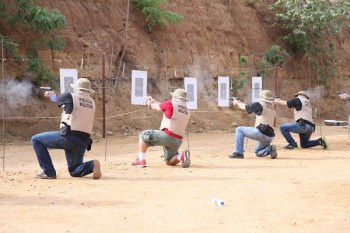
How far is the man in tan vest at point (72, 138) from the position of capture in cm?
964

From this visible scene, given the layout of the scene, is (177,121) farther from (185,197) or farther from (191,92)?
(191,92)

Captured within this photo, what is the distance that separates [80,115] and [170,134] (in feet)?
6.93

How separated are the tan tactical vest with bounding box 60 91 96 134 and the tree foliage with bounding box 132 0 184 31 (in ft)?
38.2

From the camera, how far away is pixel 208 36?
2444 centimetres

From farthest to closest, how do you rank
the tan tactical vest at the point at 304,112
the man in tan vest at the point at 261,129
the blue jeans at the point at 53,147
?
the tan tactical vest at the point at 304,112 < the man in tan vest at the point at 261,129 < the blue jeans at the point at 53,147

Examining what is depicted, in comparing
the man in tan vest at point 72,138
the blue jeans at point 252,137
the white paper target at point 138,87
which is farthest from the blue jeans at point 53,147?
the white paper target at point 138,87

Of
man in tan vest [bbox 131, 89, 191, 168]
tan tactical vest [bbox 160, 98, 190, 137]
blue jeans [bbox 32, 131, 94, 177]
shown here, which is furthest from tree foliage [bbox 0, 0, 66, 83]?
blue jeans [bbox 32, 131, 94, 177]

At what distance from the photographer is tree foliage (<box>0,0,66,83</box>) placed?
1661 cm

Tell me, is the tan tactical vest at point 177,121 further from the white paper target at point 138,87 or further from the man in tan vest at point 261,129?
the white paper target at point 138,87

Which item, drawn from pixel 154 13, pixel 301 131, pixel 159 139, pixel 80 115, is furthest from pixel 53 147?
pixel 154 13

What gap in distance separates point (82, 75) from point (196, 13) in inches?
289

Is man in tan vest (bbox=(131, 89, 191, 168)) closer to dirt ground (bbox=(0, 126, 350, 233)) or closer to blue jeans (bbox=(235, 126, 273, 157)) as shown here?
dirt ground (bbox=(0, 126, 350, 233))

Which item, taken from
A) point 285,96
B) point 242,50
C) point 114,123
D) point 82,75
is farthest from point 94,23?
point 285,96

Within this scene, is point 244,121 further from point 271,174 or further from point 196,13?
point 271,174
